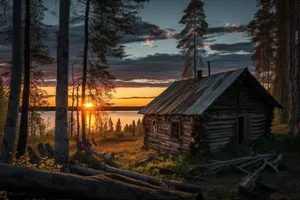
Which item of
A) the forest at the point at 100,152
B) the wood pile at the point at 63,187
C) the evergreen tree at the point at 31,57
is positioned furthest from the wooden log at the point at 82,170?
the evergreen tree at the point at 31,57

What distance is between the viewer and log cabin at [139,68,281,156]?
18.2m

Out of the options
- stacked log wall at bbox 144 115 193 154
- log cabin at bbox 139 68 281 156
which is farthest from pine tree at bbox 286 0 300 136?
stacked log wall at bbox 144 115 193 154

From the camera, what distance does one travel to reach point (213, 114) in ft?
60.6

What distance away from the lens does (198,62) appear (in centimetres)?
3731

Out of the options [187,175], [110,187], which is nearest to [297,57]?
[187,175]

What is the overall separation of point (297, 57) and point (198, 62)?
681 inches

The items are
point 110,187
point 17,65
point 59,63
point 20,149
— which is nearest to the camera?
point 110,187

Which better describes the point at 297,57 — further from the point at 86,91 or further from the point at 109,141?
the point at 109,141

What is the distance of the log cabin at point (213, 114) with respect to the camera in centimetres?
Answer: 1817

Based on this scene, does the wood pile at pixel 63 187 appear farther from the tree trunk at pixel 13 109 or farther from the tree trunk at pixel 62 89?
the tree trunk at pixel 13 109

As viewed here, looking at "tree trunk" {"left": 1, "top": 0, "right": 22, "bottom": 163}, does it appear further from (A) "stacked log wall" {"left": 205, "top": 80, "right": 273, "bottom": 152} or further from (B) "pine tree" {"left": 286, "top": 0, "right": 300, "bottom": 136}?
(B) "pine tree" {"left": 286, "top": 0, "right": 300, "bottom": 136}

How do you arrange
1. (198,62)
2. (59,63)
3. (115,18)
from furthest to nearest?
1. (198,62)
2. (115,18)
3. (59,63)

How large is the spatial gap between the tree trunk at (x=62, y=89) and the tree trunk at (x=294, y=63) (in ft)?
56.3

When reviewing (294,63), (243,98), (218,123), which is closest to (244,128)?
(243,98)
